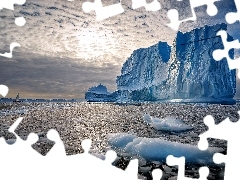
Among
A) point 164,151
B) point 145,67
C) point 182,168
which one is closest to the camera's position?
point 182,168

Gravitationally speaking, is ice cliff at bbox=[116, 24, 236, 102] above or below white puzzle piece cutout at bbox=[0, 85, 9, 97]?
above

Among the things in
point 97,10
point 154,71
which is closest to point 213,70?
point 154,71

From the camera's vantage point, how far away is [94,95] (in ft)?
250

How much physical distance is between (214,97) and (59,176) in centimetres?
3672

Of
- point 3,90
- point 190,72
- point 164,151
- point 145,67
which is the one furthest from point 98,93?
point 3,90

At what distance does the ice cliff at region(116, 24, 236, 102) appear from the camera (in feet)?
119

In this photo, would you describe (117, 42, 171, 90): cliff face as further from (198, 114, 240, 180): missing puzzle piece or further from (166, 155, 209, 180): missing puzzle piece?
(166, 155, 209, 180): missing puzzle piece

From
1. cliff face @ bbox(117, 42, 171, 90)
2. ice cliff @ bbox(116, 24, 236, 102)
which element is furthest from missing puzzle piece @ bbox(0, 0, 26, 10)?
cliff face @ bbox(117, 42, 171, 90)

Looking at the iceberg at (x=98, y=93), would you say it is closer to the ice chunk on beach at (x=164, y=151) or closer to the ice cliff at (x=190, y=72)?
the ice cliff at (x=190, y=72)

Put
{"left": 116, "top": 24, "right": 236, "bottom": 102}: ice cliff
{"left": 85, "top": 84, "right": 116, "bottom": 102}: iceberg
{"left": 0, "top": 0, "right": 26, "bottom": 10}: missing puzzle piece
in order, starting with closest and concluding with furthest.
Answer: {"left": 0, "top": 0, "right": 26, "bottom": 10}: missing puzzle piece
{"left": 116, "top": 24, "right": 236, "bottom": 102}: ice cliff
{"left": 85, "top": 84, "right": 116, "bottom": 102}: iceberg

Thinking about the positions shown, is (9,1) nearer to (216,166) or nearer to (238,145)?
(238,145)

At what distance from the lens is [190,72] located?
39.2m

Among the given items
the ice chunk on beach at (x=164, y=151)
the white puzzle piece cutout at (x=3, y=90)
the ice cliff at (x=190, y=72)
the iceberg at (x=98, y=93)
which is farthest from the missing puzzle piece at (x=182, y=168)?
the iceberg at (x=98, y=93)

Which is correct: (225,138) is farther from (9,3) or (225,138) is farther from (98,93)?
(98,93)
